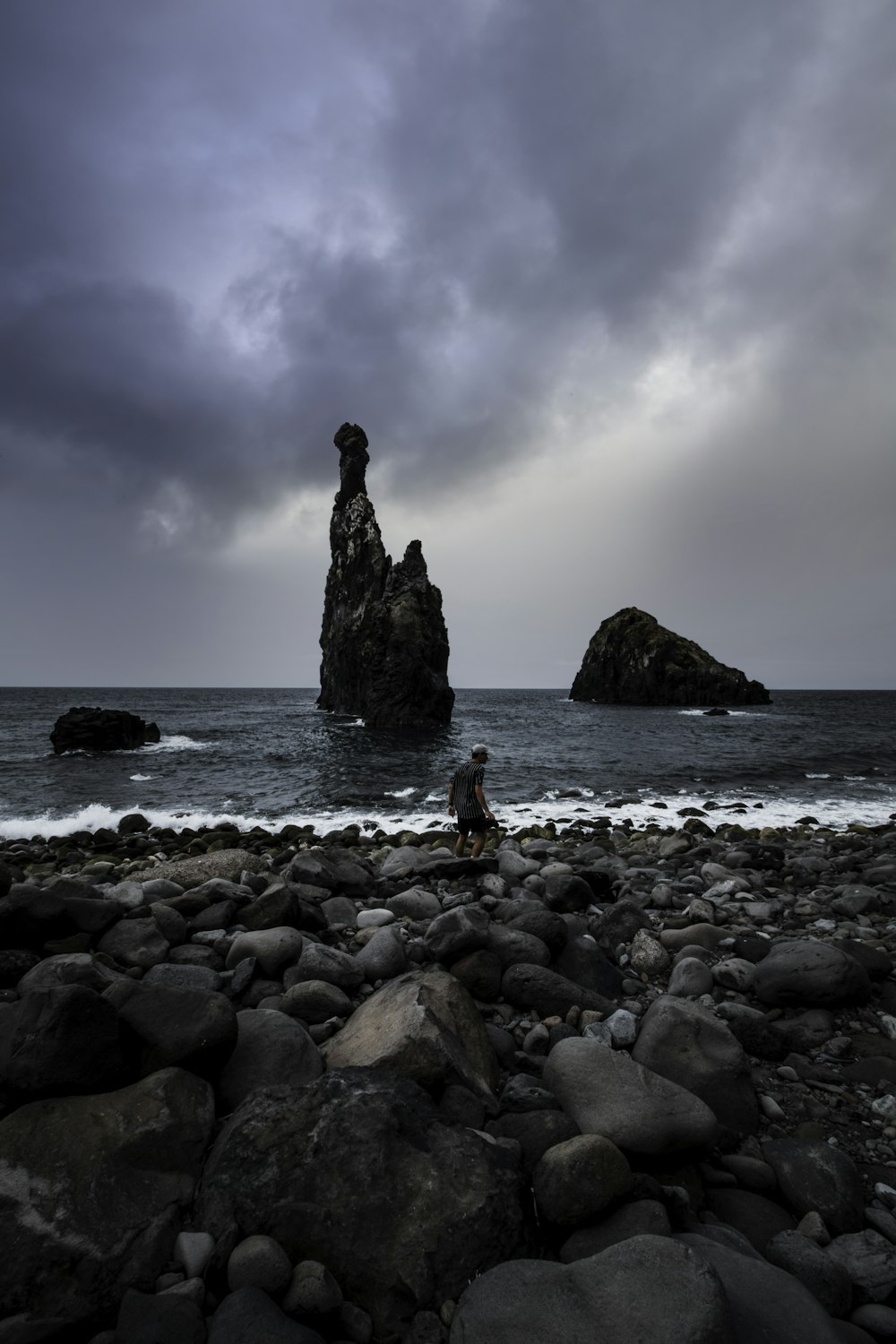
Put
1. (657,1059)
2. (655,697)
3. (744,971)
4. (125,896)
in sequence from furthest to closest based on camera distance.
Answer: (655,697), (125,896), (744,971), (657,1059)

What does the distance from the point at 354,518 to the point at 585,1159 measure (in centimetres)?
8679

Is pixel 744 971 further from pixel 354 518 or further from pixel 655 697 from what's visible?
pixel 655 697

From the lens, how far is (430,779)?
25344 millimetres

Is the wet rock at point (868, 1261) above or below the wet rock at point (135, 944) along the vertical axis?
below

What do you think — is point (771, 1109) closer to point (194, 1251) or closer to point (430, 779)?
point (194, 1251)

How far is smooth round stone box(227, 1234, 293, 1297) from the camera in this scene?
2527mm

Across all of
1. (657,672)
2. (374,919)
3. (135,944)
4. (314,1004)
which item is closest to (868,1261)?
(314,1004)

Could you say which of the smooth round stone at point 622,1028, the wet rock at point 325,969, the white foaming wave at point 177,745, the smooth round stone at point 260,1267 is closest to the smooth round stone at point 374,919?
the wet rock at point 325,969

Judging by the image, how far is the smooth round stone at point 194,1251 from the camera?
2.61 metres

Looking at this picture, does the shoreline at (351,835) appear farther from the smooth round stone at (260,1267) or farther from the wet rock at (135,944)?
the smooth round stone at (260,1267)

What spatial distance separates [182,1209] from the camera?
286 centimetres

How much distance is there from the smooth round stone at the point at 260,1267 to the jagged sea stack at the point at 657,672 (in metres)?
118

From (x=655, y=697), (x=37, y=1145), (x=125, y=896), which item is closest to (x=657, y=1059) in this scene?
(x=37, y=1145)

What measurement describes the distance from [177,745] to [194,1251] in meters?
42.8
